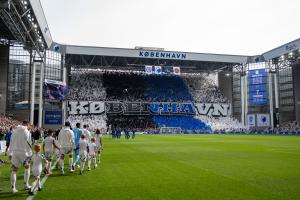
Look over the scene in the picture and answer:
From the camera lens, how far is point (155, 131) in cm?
7369

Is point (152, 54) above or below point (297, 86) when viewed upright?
above

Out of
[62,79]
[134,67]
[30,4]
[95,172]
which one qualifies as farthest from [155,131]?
[95,172]

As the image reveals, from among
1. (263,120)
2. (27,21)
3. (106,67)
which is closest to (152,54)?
(106,67)

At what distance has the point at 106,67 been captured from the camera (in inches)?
3014

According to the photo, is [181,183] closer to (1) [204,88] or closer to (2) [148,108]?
(2) [148,108]

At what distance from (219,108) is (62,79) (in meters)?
38.5

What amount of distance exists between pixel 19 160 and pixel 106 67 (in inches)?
2644

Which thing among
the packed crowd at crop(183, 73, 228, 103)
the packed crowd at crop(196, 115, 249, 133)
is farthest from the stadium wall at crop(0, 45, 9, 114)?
the packed crowd at crop(183, 73, 228, 103)

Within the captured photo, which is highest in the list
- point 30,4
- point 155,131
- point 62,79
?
point 30,4

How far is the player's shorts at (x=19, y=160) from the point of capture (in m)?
10.3

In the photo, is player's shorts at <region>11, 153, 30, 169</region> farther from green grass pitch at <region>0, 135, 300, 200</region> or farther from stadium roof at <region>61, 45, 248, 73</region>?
stadium roof at <region>61, 45, 248, 73</region>

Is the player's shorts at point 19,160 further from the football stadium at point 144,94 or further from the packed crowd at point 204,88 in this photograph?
the packed crowd at point 204,88

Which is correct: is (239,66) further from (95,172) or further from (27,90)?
(95,172)

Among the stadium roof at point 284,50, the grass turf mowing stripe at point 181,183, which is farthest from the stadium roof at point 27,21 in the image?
the stadium roof at point 284,50
